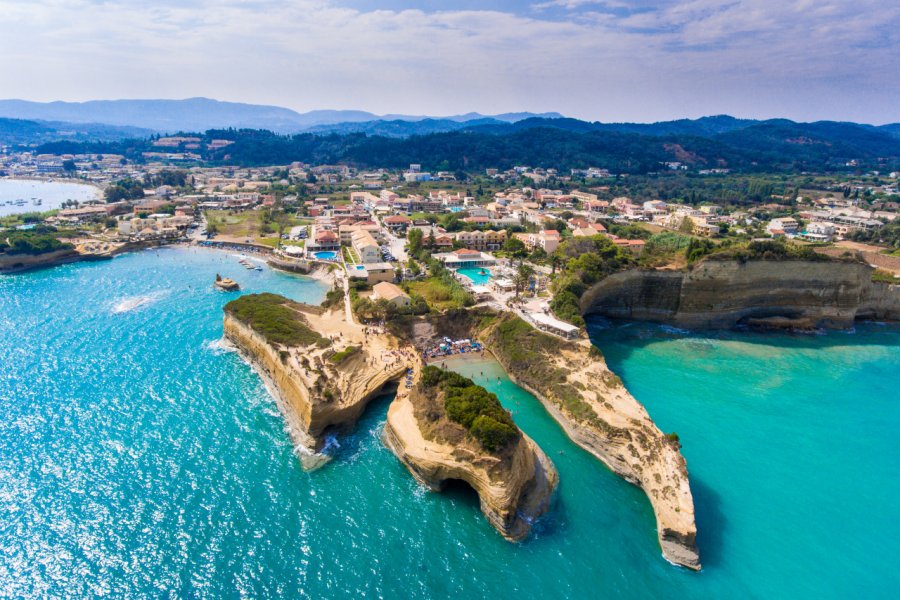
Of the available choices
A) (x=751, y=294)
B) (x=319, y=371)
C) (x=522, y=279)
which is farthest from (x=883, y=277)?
(x=319, y=371)

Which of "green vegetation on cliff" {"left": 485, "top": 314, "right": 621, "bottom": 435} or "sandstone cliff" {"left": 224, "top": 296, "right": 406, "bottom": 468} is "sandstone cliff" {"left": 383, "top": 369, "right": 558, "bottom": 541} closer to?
"sandstone cliff" {"left": 224, "top": 296, "right": 406, "bottom": 468}

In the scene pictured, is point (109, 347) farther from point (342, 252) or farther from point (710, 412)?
point (710, 412)

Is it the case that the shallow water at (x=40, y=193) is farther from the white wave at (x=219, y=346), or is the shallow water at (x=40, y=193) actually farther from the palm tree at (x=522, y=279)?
the palm tree at (x=522, y=279)

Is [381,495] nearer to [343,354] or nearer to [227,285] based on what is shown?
[343,354]

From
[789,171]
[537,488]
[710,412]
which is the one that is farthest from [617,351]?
[789,171]

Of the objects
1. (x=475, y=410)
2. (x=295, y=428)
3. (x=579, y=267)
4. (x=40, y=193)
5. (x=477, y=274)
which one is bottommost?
(x=295, y=428)

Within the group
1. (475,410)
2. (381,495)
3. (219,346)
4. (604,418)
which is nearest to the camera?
(381,495)

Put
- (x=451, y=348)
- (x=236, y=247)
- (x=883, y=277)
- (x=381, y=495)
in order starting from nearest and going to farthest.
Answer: (x=381, y=495) → (x=451, y=348) → (x=883, y=277) → (x=236, y=247)

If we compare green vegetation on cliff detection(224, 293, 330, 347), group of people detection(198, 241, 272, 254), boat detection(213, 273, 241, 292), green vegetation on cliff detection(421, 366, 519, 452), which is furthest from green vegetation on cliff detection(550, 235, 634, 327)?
group of people detection(198, 241, 272, 254)
